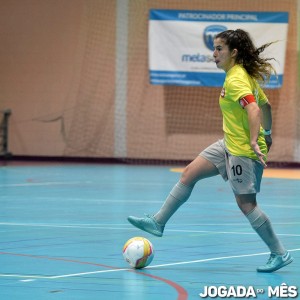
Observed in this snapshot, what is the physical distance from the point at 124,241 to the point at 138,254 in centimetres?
210

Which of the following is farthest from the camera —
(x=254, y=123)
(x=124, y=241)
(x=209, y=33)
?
(x=209, y=33)

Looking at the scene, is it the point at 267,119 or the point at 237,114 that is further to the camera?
the point at 267,119

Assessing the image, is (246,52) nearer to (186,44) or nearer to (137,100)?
(186,44)

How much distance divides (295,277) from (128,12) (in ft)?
63.6

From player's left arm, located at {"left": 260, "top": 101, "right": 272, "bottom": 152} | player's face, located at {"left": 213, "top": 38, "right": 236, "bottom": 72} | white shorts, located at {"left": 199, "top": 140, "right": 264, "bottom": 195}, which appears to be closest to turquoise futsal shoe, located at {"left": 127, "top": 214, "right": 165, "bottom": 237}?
white shorts, located at {"left": 199, "top": 140, "right": 264, "bottom": 195}

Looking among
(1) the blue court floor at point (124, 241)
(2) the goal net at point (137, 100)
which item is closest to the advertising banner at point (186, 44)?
(2) the goal net at point (137, 100)

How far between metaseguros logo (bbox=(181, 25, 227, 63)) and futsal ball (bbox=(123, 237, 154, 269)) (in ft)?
58.8

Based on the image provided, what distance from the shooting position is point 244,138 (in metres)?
8.16

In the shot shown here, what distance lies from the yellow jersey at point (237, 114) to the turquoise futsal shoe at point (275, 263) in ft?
2.84


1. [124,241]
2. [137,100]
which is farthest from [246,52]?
[137,100]

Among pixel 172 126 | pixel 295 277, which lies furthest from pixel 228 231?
pixel 172 126

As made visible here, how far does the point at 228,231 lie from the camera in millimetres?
11172

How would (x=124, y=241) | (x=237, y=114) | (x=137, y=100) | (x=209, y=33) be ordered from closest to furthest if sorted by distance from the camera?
1. (x=237, y=114)
2. (x=124, y=241)
3. (x=209, y=33)
4. (x=137, y=100)

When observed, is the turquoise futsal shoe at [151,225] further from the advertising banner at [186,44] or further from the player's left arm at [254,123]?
the advertising banner at [186,44]
